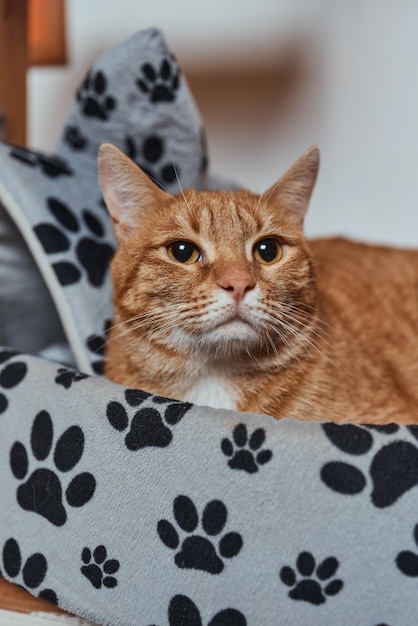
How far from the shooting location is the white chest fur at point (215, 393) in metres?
1.24

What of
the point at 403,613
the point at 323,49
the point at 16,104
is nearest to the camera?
the point at 403,613

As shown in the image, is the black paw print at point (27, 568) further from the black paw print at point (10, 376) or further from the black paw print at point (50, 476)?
the black paw print at point (10, 376)

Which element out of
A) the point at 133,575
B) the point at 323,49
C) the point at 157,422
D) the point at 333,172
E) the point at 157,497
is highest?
the point at 323,49

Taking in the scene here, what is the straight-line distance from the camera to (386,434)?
960 mm

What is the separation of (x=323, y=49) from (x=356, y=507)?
1997 mm

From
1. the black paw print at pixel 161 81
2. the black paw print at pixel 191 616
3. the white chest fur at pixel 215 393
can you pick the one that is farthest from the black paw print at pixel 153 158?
the black paw print at pixel 191 616

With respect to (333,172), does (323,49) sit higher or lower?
higher

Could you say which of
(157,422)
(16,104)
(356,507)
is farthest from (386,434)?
(16,104)

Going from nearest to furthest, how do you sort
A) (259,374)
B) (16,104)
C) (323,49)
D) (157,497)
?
(157,497) → (259,374) → (16,104) → (323,49)

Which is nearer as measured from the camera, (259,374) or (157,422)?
(157,422)

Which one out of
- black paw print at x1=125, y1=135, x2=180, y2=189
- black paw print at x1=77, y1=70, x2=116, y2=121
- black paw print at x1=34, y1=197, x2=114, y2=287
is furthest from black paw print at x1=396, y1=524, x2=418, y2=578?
black paw print at x1=77, y1=70, x2=116, y2=121

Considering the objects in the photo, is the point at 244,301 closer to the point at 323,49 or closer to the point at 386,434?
the point at 386,434

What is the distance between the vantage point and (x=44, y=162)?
171 centimetres

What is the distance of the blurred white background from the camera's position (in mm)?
2357
